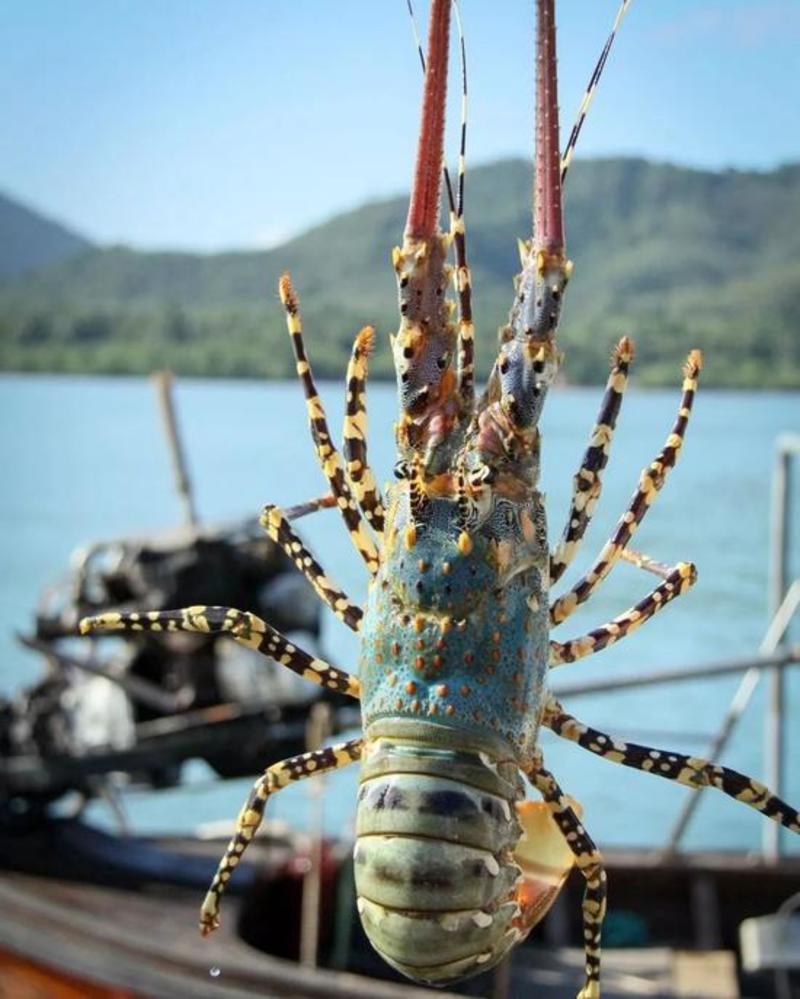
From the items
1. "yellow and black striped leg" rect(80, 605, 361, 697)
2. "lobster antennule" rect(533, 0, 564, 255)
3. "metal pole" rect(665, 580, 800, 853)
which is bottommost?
"metal pole" rect(665, 580, 800, 853)

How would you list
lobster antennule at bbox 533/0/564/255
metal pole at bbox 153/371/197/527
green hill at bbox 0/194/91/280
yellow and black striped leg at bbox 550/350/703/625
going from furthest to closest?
1. green hill at bbox 0/194/91/280
2. metal pole at bbox 153/371/197/527
3. yellow and black striped leg at bbox 550/350/703/625
4. lobster antennule at bbox 533/0/564/255

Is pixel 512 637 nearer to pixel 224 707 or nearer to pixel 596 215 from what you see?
pixel 224 707

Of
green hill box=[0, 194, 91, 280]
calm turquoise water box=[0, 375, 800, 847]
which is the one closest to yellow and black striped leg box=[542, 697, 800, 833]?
calm turquoise water box=[0, 375, 800, 847]

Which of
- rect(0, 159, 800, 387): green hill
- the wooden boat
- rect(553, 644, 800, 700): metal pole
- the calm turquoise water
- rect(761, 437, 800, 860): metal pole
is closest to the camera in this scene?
rect(553, 644, 800, 700): metal pole

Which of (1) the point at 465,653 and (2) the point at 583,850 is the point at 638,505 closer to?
(1) the point at 465,653

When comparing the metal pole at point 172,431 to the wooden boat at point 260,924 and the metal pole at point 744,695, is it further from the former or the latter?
the metal pole at point 744,695

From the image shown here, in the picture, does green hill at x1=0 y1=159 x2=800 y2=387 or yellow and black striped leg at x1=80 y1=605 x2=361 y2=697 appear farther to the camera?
green hill at x1=0 y1=159 x2=800 y2=387

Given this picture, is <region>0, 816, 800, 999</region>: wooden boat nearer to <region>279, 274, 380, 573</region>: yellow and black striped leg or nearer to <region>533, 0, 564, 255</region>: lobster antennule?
<region>279, 274, 380, 573</region>: yellow and black striped leg
